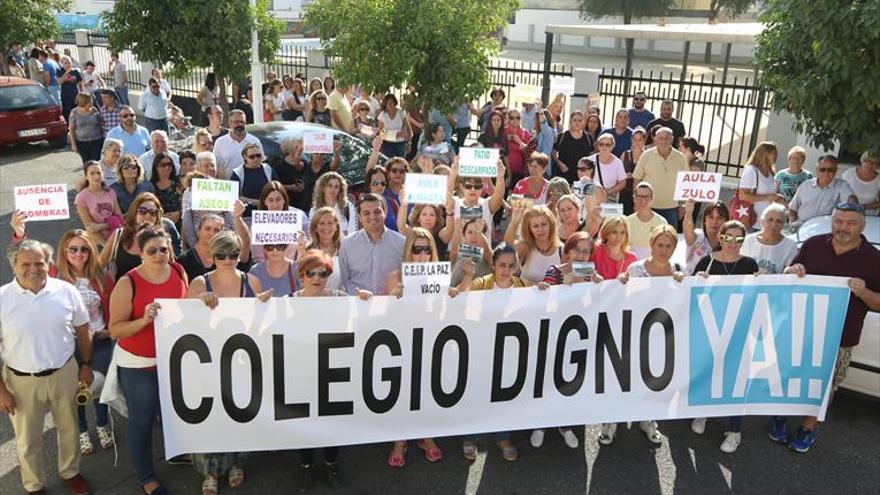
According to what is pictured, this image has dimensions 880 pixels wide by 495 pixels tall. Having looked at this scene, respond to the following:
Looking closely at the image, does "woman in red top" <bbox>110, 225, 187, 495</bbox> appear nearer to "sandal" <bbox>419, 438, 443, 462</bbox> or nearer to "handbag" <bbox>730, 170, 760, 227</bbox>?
"sandal" <bbox>419, 438, 443, 462</bbox>

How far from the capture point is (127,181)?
7.14m

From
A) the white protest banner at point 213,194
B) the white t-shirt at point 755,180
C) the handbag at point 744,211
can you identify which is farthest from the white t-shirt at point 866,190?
the white protest banner at point 213,194

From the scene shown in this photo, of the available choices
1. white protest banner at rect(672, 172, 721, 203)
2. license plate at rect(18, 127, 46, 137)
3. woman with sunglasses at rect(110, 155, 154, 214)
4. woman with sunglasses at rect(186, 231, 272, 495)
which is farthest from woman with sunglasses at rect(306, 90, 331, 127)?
woman with sunglasses at rect(186, 231, 272, 495)

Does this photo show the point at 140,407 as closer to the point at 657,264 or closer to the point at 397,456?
the point at 397,456

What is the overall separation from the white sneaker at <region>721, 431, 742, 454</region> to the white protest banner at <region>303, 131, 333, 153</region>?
16.6 feet

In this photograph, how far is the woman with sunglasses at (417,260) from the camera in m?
5.10

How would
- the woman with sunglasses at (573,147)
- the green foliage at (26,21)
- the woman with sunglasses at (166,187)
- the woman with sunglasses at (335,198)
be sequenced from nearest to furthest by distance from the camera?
the woman with sunglasses at (335,198) < the woman with sunglasses at (166,187) < the woman with sunglasses at (573,147) < the green foliage at (26,21)

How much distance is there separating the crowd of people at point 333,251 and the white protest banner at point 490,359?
163 millimetres

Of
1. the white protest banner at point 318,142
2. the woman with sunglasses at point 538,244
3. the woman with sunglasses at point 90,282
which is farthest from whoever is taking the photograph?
the white protest banner at point 318,142

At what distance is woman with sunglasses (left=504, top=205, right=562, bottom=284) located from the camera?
18.7 ft

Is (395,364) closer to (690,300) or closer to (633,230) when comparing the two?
(690,300)

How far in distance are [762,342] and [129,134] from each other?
27.4 feet

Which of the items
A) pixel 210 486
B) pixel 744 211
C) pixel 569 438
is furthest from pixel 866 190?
pixel 210 486

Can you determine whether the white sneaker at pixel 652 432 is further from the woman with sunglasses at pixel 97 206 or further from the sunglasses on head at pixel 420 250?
the woman with sunglasses at pixel 97 206
